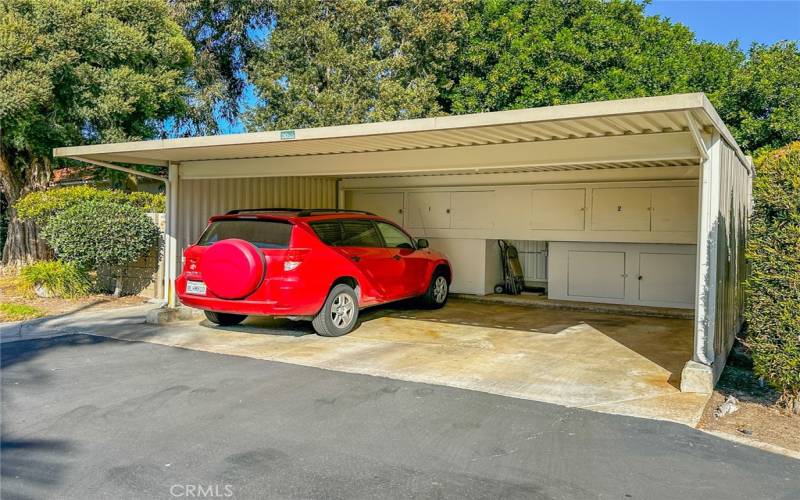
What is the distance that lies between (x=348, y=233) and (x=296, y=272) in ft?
4.28

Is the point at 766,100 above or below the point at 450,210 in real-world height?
above

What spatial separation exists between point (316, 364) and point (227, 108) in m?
14.5

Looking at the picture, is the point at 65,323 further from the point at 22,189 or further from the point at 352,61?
the point at 352,61

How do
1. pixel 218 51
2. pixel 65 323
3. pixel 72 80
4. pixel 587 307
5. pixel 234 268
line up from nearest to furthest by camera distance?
pixel 234 268 < pixel 65 323 < pixel 587 307 < pixel 72 80 < pixel 218 51

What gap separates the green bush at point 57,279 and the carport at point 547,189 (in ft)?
6.67

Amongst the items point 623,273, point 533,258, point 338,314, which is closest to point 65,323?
point 338,314

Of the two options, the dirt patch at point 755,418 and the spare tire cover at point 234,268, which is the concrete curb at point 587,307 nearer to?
the dirt patch at point 755,418

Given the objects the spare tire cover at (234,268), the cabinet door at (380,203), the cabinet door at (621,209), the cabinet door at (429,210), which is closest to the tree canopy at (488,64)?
the cabinet door at (380,203)

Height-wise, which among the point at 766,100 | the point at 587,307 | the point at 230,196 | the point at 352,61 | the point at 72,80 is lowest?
the point at 587,307

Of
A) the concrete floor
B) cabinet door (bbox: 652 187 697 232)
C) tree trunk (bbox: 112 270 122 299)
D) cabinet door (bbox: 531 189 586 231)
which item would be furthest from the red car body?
cabinet door (bbox: 652 187 697 232)

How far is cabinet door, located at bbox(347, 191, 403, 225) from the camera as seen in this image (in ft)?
40.3

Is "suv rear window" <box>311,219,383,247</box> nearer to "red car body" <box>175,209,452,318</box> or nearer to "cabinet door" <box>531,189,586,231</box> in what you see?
"red car body" <box>175,209,452,318</box>

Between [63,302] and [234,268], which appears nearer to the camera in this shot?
[234,268]

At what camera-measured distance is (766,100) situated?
16.0 metres
